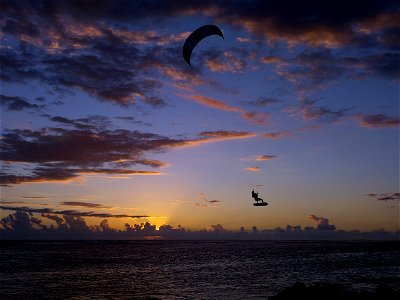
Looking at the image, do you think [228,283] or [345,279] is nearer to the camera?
[228,283]

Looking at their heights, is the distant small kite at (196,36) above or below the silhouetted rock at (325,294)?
above

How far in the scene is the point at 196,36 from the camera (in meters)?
22.1

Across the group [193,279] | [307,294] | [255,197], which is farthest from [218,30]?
[193,279]

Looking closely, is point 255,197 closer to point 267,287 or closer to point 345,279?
point 267,287

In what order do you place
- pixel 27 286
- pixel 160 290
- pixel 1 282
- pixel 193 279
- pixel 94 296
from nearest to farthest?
pixel 94 296 < pixel 160 290 < pixel 27 286 < pixel 1 282 < pixel 193 279

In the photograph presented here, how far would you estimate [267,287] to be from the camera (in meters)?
35.0

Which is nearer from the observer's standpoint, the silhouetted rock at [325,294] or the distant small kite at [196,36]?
the distant small kite at [196,36]

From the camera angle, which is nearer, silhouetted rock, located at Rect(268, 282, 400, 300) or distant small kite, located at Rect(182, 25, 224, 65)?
distant small kite, located at Rect(182, 25, 224, 65)

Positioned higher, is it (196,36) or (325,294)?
(196,36)

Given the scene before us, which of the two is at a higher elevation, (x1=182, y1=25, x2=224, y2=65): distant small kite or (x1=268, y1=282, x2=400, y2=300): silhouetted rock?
(x1=182, y1=25, x2=224, y2=65): distant small kite

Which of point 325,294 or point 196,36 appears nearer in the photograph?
point 196,36

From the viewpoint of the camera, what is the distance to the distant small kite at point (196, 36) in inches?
859

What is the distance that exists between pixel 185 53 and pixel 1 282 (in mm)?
31432

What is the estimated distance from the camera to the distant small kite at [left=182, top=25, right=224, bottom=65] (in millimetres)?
21812
